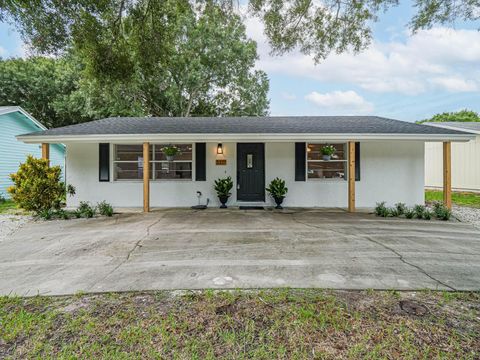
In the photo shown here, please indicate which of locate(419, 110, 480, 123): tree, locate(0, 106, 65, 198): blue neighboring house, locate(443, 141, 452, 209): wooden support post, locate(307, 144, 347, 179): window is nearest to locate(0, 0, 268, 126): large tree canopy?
locate(0, 106, 65, 198): blue neighboring house

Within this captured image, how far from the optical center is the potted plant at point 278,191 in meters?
8.14

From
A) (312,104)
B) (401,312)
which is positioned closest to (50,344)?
(401,312)

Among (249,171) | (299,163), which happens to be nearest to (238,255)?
(249,171)

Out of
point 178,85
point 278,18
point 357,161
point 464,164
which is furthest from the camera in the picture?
point 178,85

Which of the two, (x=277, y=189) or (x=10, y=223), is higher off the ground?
Result: (x=277, y=189)

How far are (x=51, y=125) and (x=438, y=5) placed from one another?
2344 cm

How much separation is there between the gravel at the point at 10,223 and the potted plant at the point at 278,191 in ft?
20.6

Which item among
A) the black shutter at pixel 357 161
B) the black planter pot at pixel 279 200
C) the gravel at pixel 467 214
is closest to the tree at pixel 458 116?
the gravel at pixel 467 214

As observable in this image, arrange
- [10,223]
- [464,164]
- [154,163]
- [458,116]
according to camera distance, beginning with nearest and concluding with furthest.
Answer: [10,223]
[154,163]
[464,164]
[458,116]

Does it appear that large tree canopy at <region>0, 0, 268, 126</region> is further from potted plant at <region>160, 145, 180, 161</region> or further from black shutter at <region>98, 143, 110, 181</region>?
potted plant at <region>160, 145, 180, 161</region>

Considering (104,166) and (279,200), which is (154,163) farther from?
(279,200)

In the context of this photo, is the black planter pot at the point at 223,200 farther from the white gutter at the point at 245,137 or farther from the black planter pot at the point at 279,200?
the white gutter at the point at 245,137

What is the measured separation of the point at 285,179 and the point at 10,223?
721cm

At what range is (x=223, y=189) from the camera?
26.9 feet
